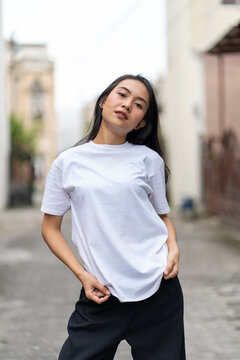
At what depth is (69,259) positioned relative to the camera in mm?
2584

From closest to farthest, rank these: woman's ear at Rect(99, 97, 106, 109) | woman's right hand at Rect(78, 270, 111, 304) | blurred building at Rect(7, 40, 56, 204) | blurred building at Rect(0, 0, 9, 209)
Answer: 1. woman's right hand at Rect(78, 270, 111, 304)
2. woman's ear at Rect(99, 97, 106, 109)
3. blurred building at Rect(0, 0, 9, 209)
4. blurred building at Rect(7, 40, 56, 204)

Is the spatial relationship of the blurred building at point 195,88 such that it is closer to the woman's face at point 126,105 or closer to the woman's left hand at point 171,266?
the woman's face at point 126,105

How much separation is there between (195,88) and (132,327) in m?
20.0

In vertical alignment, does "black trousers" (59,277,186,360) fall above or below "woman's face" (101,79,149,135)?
below

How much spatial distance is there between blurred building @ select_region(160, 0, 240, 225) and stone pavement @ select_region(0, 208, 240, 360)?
275 inches

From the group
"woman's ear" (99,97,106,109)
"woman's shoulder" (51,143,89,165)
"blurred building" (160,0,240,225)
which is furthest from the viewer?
"blurred building" (160,0,240,225)

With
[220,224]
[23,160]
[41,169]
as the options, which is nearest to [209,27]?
[220,224]

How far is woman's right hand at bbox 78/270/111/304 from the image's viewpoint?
2486mm

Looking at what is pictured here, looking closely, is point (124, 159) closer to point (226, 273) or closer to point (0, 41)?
point (226, 273)

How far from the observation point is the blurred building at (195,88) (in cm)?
1803

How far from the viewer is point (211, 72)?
19969 mm

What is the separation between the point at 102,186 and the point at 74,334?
552mm

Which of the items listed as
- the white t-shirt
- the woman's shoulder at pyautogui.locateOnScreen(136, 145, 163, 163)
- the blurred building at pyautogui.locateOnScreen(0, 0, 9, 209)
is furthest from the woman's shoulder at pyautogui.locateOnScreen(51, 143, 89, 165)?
the blurred building at pyautogui.locateOnScreen(0, 0, 9, 209)

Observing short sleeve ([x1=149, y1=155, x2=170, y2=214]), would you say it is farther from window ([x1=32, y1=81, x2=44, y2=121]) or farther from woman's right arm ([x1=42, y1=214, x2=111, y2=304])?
window ([x1=32, y1=81, x2=44, y2=121])
